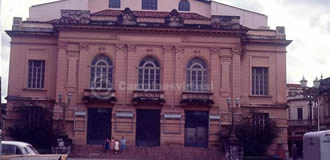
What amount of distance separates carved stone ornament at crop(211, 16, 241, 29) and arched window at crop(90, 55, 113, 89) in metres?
9.74

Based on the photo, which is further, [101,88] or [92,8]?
[92,8]

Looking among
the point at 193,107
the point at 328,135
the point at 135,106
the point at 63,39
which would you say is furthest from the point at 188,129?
the point at 328,135

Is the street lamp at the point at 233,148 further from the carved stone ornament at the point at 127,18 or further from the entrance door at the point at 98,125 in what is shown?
the carved stone ornament at the point at 127,18

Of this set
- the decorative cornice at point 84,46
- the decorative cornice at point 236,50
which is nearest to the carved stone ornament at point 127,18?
the decorative cornice at point 84,46

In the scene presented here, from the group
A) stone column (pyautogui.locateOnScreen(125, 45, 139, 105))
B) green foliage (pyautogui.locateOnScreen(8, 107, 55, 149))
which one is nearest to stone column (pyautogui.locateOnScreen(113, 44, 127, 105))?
stone column (pyautogui.locateOnScreen(125, 45, 139, 105))

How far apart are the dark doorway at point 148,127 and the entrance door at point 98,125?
251cm

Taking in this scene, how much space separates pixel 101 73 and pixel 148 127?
618cm

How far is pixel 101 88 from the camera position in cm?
4459

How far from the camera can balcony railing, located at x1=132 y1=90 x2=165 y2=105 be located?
1721 inches

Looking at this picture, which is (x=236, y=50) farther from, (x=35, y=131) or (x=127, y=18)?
(x=35, y=131)

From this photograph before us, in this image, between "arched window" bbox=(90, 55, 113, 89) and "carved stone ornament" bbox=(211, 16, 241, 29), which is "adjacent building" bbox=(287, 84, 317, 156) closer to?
"carved stone ornament" bbox=(211, 16, 241, 29)

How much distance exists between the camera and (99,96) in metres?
44.0

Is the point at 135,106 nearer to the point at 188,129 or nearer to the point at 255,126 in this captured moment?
the point at 188,129

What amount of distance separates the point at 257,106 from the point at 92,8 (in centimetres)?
1839
